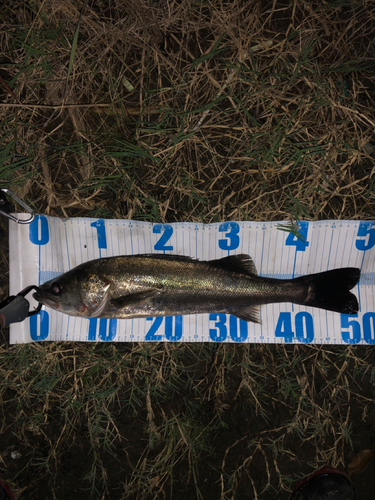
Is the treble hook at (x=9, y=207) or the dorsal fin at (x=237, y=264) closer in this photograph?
the dorsal fin at (x=237, y=264)

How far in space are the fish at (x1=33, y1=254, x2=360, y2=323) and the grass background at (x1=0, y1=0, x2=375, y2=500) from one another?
57 centimetres

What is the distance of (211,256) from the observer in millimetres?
2775

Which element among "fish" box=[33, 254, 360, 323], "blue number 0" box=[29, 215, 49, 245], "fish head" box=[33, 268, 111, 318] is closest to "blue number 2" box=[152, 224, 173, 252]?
"fish" box=[33, 254, 360, 323]

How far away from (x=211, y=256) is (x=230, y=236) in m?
0.27

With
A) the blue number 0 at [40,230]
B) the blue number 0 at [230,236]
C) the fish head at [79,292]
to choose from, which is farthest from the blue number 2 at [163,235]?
the blue number 0 at [40,230]

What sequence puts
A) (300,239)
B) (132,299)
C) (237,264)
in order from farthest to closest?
(300,239) → (237,264) → (132,299)

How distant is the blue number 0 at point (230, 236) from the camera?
276 cm

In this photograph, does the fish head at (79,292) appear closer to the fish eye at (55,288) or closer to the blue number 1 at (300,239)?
the fish eye at (55,288)

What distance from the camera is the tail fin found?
2.56 meters

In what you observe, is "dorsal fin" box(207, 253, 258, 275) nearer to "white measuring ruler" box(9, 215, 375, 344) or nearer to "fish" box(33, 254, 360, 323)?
"fish" box(33, 254, 360, 323)

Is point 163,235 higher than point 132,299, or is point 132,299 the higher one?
point 163,235

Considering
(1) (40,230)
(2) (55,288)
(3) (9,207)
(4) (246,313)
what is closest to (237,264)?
(4) (246,313)

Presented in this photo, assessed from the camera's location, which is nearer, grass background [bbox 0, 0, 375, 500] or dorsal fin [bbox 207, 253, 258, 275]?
dorsal fin [bbox 207, 253, 258, 275]

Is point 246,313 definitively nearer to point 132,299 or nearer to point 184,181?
point 132,299
